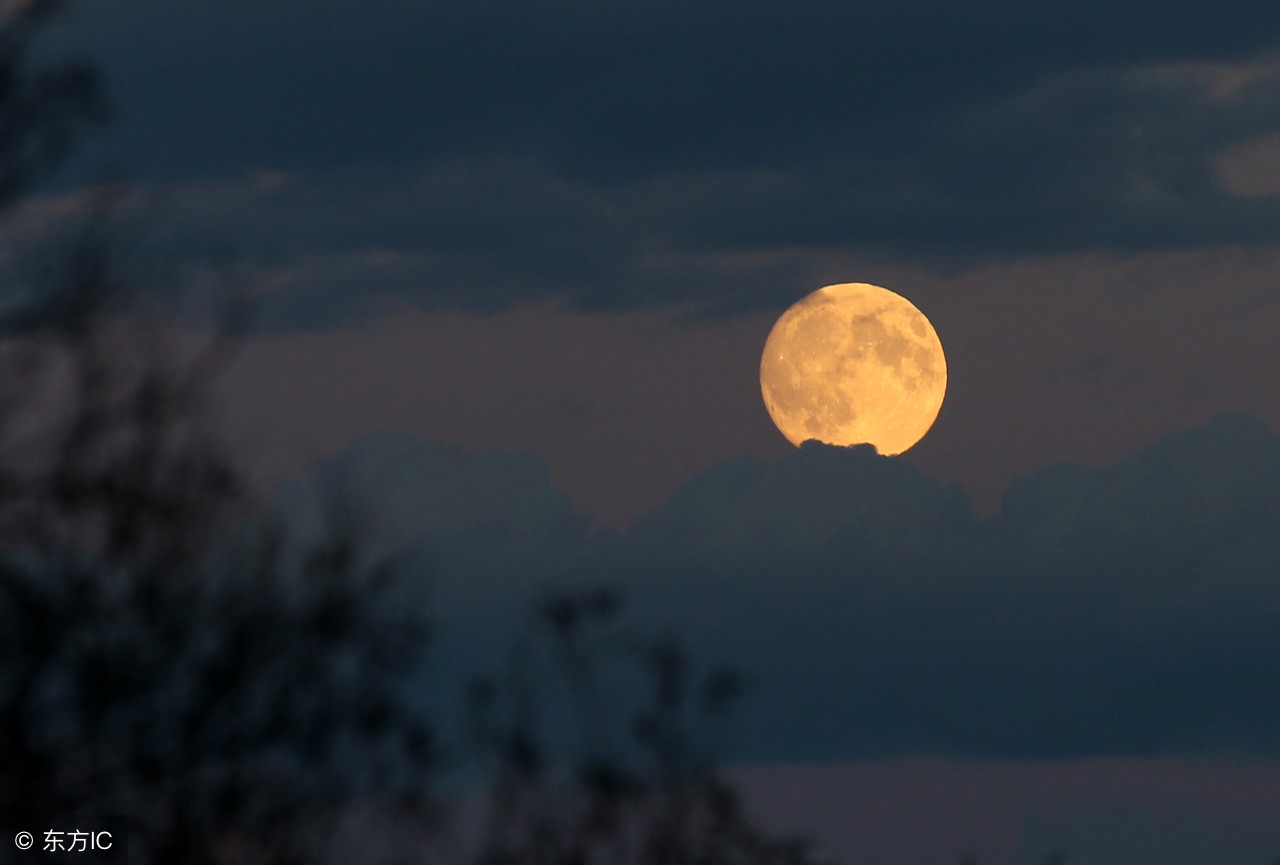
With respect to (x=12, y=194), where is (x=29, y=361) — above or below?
below

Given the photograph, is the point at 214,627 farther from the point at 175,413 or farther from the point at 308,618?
the point at 175,413

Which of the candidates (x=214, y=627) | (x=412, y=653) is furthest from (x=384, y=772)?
(x=214, y=627)

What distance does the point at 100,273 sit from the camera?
1228 centimetres

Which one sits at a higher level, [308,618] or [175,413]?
[175,413]

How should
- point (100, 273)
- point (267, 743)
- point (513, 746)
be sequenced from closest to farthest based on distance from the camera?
point (267, 743) → point (100, 273) → point (513, 746)

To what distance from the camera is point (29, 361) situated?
11680 millimetres

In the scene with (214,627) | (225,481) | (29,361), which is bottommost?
(214,627)

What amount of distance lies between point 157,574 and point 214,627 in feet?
1.68

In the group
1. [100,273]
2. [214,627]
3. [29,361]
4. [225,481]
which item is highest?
[100,273]

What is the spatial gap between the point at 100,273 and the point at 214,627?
8.80 feet

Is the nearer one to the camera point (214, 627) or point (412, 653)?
point (214, 627)

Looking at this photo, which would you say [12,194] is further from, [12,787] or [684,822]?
[684,822]

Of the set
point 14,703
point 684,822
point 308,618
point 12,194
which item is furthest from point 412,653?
point 684,822

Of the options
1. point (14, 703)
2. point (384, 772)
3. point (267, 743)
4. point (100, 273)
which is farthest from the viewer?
point (384, 772)
